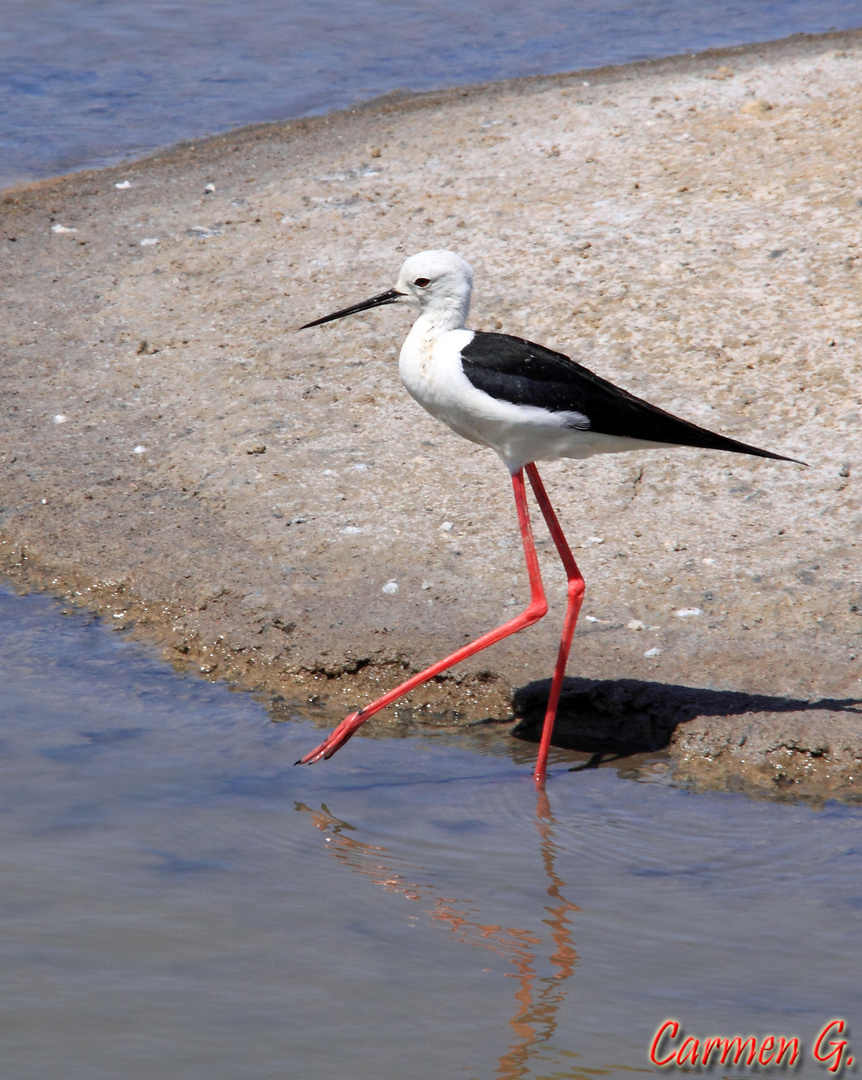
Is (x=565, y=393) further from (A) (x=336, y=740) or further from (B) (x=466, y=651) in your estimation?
(A) (x=336, y=740)

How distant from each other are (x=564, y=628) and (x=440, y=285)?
1158 millimetres

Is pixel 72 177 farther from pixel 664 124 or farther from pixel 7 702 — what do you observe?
pixel 7 702

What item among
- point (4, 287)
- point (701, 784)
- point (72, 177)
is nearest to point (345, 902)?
point (701, 784)

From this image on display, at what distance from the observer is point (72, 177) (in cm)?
890

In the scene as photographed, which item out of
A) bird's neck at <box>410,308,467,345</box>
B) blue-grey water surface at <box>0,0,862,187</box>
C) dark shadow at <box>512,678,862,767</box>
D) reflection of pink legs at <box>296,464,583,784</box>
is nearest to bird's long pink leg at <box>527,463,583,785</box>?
reflection of pink legs at <box>296,464,583,784</box>

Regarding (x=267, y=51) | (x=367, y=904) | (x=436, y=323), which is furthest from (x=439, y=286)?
(x=267, y=51)

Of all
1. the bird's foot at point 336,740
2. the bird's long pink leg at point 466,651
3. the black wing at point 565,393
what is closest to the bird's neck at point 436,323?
the black wing at point 565,393

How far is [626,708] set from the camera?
4176 millimetres

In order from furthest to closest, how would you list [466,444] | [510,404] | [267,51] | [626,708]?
1. [267,51]
2. [466,444]
3. [626,708]
4. [510,404]

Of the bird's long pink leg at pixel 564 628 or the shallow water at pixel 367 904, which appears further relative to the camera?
the bird's long pink leg at pixel 564 628

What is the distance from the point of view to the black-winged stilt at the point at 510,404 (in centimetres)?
382

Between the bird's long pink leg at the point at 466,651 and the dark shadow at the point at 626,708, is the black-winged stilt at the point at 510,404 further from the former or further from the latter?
the dark shadow at the point at 626,708

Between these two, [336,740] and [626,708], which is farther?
[626,708]

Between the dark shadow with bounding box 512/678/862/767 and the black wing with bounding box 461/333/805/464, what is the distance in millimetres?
803
